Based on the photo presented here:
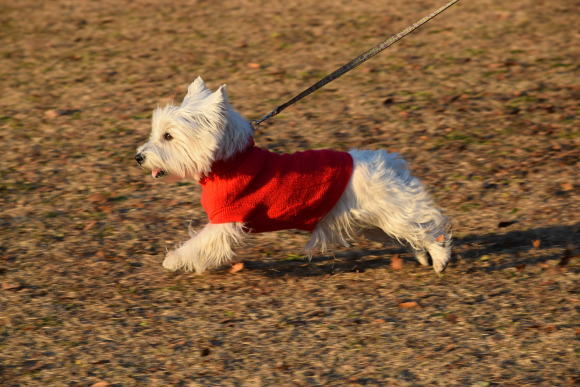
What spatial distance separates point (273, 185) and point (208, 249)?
2.29 ft

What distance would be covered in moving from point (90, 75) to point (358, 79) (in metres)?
3.47

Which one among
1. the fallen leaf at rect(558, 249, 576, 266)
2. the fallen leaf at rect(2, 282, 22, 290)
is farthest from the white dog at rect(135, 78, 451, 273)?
the fallen leaf at rect(2, 282, 22, 290)

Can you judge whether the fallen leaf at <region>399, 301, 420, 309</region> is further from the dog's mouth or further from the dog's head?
the dog's mouth

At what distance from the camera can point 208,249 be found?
5.93 m

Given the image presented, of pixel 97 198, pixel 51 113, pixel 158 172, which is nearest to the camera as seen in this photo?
pixel 158 172

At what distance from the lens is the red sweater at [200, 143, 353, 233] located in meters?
5.70

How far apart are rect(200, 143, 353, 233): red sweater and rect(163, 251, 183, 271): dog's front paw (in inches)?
19.3

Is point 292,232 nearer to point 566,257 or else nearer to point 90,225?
point 90,225

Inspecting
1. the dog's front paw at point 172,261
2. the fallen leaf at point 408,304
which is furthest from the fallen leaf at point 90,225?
the fallen leaf at point 408,304

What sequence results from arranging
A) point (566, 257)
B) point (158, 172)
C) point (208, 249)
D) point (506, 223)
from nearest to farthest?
point (158, 172)
point (208, 249)
point (566, 257)
point (506, 223)

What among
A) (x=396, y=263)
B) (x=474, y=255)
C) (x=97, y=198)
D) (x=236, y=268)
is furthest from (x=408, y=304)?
(x=97, y=198)

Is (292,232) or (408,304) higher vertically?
(292,232)

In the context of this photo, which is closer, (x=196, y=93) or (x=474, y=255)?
(x=196, y=93)

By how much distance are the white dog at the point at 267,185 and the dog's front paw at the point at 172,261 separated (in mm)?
20
